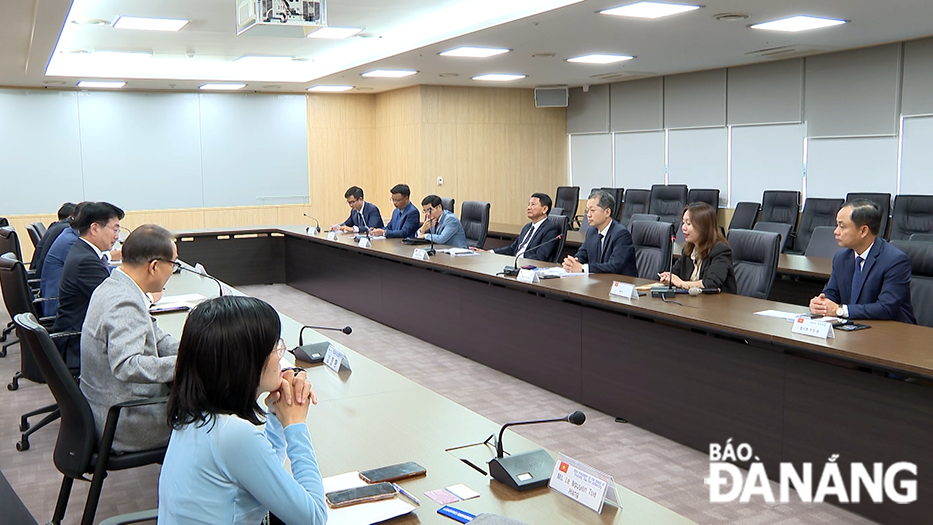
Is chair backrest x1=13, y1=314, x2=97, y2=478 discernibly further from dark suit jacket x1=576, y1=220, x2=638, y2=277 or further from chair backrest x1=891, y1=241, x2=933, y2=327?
chair backrest x1=891, y1=241, x2=933, y2=327

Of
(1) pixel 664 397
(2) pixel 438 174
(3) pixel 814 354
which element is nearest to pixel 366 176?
(2) pixel 438 174

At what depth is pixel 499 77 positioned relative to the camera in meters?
10.4

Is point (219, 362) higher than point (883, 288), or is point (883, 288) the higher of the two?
point (219, 362)

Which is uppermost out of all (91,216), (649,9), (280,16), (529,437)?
(649,9)

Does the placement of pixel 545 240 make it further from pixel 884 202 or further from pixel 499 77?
pixel 499 77

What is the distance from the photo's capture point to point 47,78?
9.75 metres

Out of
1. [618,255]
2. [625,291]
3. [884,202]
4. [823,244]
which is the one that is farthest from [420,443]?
[884,202]

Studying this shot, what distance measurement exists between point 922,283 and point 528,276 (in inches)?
82.6

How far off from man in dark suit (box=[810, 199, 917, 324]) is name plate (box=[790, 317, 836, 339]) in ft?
0.75

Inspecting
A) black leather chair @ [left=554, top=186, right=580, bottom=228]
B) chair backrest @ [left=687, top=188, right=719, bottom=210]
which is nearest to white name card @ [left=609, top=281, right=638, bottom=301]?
chair backrest @ [left=687, top=188, right=719, bottom=210]

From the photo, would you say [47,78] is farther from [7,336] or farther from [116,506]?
[116,506]

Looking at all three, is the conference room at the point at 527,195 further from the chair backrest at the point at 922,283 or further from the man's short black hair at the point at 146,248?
the man's short black hair at the point at 146,248

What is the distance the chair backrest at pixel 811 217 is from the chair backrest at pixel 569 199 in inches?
133

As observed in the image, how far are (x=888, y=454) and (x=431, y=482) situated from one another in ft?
6.42
